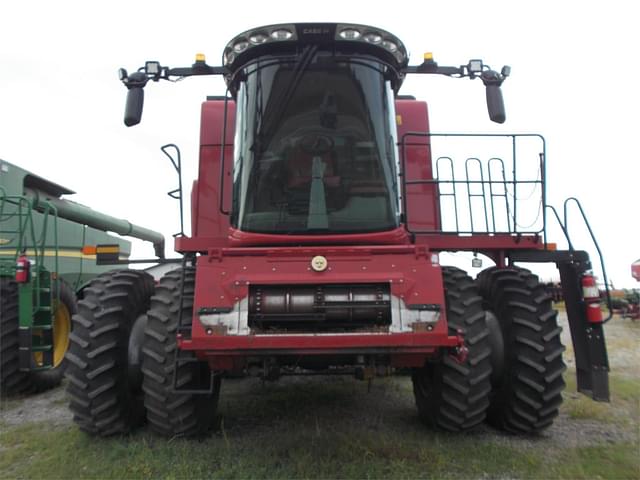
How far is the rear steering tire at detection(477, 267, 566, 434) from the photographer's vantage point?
13.0 feet

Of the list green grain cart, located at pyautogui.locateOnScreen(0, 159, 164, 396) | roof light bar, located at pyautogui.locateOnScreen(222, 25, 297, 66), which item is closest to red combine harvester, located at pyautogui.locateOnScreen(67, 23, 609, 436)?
roof light bar, located at pyautogui.locateOnScreen(222, 25, 297, 66)

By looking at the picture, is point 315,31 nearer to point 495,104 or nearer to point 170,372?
point 495,104

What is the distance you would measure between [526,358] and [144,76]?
370 cm

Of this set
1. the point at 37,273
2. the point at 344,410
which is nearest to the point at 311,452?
the point at 344,410

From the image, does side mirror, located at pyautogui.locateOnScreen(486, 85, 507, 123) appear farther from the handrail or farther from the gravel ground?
the gravel ground

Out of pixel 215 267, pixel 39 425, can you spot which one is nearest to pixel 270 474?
pixel 215 267

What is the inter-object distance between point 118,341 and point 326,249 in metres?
1.75

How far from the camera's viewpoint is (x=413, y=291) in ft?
11.2

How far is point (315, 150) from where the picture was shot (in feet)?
13.1

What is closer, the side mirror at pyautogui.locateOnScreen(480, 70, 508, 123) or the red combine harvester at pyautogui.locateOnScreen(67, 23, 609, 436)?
the red combine harvester at pyautogui.locateOnScreen(67, 23, 609, 436)

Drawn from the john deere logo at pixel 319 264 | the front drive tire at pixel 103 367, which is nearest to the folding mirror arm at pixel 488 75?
the john deere logo at pixel 319 264

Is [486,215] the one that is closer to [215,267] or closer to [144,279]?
[215,267]

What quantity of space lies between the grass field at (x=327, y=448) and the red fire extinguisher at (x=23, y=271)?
1.32 metres

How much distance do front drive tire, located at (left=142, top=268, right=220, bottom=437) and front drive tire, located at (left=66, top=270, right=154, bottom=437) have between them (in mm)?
293
